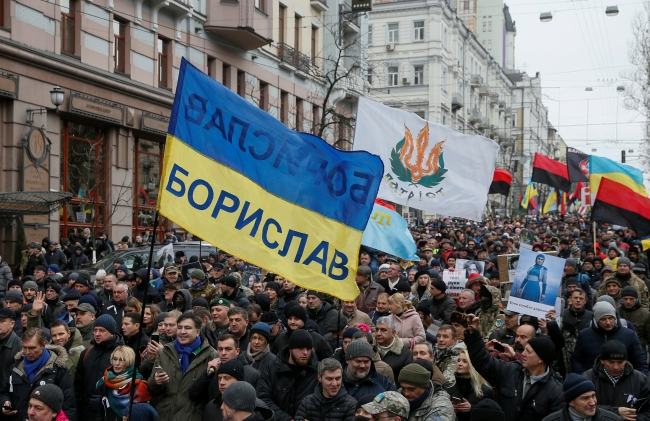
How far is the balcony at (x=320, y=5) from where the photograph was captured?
133 feet

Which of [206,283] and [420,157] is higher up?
[420,157]

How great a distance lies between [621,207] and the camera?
15.5 metres

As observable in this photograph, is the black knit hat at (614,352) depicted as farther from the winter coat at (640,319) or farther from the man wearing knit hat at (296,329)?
the winter coat at (640,319)

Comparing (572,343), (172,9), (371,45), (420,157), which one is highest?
(371,45)

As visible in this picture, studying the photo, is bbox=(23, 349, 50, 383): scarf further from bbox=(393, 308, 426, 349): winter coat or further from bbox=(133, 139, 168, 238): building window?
bbox=(133, 139, 168, 238): building window

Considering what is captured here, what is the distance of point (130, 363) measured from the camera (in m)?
7.37

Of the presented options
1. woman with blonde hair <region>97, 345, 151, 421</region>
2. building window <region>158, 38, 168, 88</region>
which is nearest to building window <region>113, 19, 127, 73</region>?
building window <region>158, 38, 168, 88</region>

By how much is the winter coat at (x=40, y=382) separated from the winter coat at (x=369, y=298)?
512cm

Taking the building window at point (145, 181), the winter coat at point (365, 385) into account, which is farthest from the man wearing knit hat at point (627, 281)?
the building window at point (145, 181)

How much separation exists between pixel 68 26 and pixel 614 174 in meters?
15.7

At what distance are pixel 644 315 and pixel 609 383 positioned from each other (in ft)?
11.7

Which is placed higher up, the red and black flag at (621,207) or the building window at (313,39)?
the building window at (313,39)

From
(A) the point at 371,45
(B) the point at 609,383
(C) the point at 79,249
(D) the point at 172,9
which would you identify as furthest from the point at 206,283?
(A) the point at 371,45

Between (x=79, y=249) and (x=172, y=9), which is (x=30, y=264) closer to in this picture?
(x=79, y=249)
